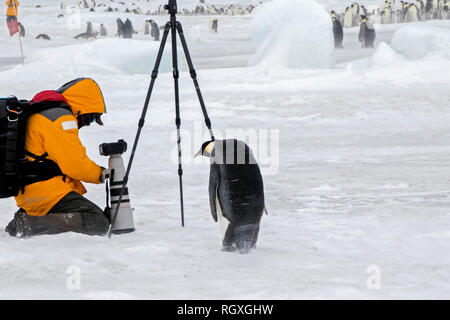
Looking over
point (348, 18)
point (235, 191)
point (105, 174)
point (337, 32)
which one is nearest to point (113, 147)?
point (105, 174)

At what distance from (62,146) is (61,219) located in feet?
1.20

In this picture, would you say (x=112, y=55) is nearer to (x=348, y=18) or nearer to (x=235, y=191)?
(x=235, y=191)

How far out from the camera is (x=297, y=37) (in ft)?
41.1

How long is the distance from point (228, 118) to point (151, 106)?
3.80ft

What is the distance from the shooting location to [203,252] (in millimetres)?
2842

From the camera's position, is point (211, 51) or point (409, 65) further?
point (211, 51)

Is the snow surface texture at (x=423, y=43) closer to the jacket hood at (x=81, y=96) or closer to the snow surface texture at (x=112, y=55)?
the snow surface texture at (x=112, y=55)

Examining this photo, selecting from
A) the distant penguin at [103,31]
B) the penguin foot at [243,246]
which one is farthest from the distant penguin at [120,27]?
the penguin foot at [243,246]

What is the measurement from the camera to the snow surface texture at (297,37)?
1262cm

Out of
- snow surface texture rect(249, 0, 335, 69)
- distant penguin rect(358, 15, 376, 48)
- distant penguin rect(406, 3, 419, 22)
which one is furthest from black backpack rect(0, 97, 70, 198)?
distant penguin rect(406, 3, 419, 22)

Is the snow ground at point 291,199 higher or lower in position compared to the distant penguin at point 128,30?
higher

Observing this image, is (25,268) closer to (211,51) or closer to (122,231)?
(122,231)

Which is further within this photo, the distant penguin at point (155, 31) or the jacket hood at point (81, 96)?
the distant penguin at point (155, 31)
